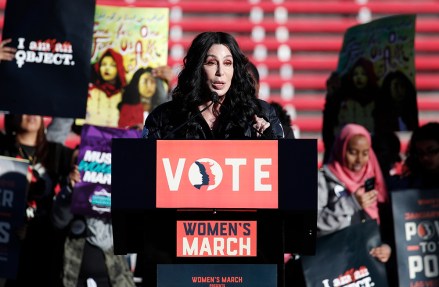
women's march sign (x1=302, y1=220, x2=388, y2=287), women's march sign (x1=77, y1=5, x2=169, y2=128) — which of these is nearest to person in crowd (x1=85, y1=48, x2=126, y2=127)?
women's march sign (x1=77, y1=5, x2=169, y2=128)

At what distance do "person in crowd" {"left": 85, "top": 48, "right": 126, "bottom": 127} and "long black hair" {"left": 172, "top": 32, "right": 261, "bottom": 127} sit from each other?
2425 mm

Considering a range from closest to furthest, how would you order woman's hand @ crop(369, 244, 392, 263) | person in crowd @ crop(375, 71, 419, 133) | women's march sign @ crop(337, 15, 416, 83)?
woman's hand @ crop(369, 244, 392, 263) < person in crowd @ crop(375, 71, 419, 133) < women's march sign @ crop(337, 15, 416, 83)

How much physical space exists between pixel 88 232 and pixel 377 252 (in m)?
1.76

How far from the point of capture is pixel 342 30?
413 inches

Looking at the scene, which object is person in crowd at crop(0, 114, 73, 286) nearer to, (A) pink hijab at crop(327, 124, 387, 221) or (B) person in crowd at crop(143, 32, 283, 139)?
(A) pink hijab at crop(327, 124, 387, 221)

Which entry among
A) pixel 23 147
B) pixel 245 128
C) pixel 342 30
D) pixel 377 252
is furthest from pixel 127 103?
pixel 342 30

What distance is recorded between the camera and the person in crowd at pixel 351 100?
7.11 m

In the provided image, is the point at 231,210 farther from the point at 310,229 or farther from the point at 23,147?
the point at 23,147

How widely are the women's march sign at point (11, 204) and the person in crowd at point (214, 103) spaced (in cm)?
221

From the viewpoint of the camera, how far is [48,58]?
636cm

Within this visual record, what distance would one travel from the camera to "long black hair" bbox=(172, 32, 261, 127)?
4320mm

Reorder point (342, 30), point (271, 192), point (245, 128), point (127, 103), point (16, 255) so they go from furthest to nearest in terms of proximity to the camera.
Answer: point (342, 30)
point (127, 103)
point (16, 255)
point (245, 128)
point (271, 192)

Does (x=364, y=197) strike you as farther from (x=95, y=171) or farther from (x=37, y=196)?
(x=37, y=196)

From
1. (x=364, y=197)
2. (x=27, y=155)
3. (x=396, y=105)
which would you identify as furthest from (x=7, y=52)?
(x=396, y=105)
